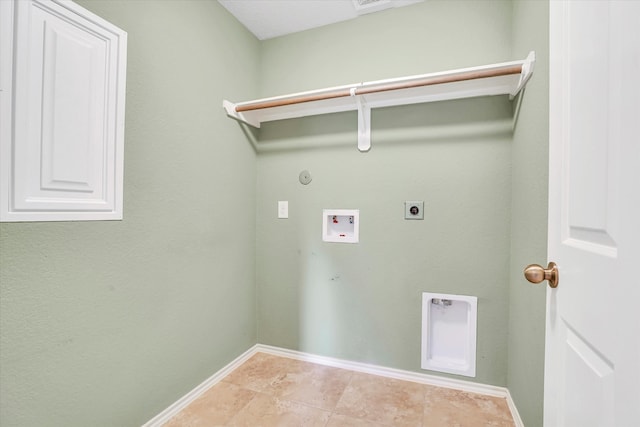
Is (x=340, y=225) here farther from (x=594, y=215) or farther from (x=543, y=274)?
(x=594, y=215)

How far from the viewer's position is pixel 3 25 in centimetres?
81

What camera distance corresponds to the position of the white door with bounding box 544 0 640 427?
0.41m

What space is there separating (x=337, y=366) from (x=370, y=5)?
2341 mm

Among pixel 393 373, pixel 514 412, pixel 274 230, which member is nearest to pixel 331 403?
pixel 393 373

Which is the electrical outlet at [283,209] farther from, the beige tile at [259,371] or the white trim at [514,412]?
the white trim at [514,412]

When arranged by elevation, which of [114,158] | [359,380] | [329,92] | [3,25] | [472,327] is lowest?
[359,380]

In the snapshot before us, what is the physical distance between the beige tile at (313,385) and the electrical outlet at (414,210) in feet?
3.59

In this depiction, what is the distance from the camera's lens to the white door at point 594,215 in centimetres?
41

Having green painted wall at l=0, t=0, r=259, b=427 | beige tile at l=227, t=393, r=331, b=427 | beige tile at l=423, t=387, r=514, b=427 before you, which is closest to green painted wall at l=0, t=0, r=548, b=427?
green painted wall at l=0, t=0, r=259, b=427

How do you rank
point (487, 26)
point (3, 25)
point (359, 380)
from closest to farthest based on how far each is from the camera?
point (3, 25), point (487, 26), point (359, 380)

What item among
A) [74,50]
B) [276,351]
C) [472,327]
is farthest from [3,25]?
[472,327]

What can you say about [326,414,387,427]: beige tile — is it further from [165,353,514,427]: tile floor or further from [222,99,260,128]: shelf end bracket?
[222,99,260,128]: shelf end bracket

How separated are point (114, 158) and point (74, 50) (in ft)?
1.29

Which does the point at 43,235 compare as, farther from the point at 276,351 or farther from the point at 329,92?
the point at 276,351
